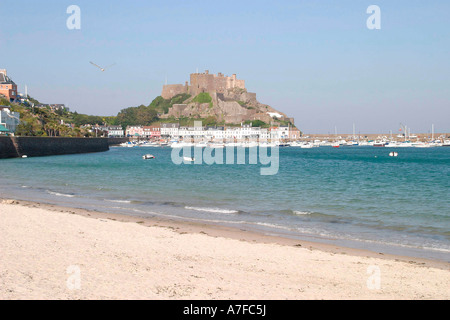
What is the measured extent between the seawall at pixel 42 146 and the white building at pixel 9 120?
304 inches

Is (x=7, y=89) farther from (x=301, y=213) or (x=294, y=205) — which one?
(x=301, y=213)

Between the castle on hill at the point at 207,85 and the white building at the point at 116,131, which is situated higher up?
the castle on hill at the point at 207,85

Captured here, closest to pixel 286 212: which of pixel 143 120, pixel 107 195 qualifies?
pixel 107 195

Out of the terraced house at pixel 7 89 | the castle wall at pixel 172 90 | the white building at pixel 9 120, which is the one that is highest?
the castle wall at pixel 172 90

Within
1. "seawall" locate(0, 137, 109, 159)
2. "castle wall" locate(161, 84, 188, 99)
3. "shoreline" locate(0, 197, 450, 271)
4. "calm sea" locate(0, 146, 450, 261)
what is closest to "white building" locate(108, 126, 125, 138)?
"castle wall" locate(161, 84, 188, 99)

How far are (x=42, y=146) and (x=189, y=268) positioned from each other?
55502mm

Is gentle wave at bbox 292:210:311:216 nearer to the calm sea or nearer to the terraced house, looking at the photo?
the calm sea

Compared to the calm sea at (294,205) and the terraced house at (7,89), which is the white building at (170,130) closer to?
the terraced house at (7,89)

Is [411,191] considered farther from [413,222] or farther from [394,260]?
[394,260]

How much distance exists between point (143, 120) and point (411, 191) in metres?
175

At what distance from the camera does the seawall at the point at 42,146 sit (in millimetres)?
49406

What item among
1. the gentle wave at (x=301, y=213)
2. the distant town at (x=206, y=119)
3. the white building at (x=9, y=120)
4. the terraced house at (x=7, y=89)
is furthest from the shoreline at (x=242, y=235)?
the distant town at (x=206, y=119)

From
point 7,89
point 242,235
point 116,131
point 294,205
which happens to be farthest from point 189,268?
point 116,131

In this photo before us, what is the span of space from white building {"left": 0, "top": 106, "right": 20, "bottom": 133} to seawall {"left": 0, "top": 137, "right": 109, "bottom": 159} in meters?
7.72
